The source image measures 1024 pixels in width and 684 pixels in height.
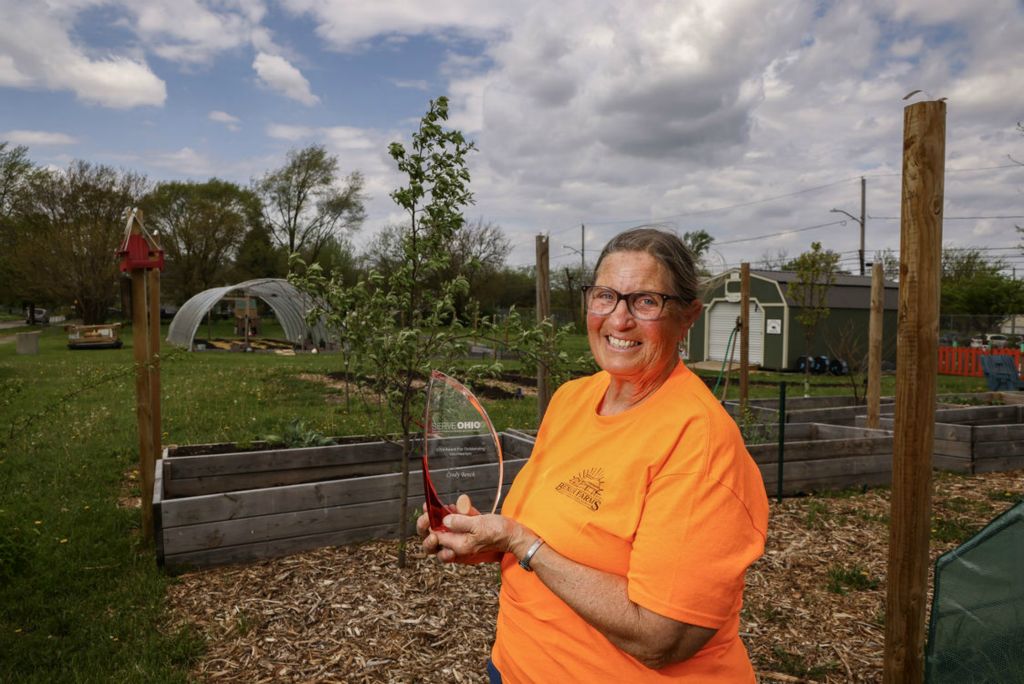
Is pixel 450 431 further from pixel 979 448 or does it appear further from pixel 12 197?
pixel 12 197

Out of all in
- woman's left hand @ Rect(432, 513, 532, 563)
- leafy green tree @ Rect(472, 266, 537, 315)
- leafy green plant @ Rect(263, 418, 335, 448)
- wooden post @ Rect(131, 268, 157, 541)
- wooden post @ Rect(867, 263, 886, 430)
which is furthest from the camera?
leafy green tree @ Rect(472, 266, 537, 315)

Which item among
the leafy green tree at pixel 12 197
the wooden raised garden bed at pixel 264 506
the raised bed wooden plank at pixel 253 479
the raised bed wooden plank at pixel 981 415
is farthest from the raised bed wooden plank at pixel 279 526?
the leafy green tree at pixel 12 197

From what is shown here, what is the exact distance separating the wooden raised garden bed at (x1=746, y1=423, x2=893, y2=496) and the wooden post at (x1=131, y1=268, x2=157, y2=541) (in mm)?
5237

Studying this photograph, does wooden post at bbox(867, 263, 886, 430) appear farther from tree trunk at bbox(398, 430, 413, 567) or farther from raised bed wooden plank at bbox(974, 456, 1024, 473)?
tree trunk at bbox(398, 430, 413, 567)

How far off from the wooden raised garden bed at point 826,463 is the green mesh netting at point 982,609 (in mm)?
4175

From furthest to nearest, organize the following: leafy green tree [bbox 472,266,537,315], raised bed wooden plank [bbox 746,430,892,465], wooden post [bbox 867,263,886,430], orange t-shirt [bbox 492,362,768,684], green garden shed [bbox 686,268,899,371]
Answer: leafy green tree [bbox 472,266,537,315]
green garden shed [bbox 686,268,899,371]
wooden post [bbox 867,263,886,430]
raised bed wooden plank [bbox 746,430,892,465]
orange t-shirt [bbox 492,362,768,684]

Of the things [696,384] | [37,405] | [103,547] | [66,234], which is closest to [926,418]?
[696,384]

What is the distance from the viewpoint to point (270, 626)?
4066mm

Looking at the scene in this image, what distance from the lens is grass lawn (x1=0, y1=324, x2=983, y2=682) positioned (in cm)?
374

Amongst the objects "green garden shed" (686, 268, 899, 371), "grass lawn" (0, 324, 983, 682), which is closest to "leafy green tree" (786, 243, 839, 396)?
"green garden shed" (686, 268, 899, 371)

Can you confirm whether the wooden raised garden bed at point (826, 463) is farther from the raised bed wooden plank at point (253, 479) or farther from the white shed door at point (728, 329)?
the white shed door at point (728, 329)

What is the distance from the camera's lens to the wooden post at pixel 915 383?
8.61 ft

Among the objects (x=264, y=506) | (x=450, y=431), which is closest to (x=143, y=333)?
(x=264, y=506)

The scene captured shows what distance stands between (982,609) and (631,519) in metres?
1.77
